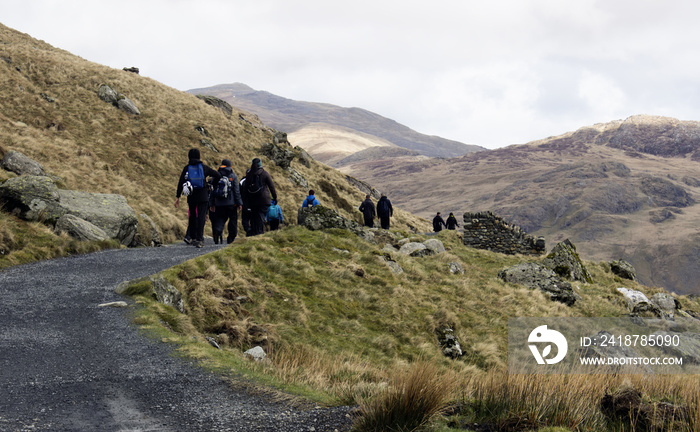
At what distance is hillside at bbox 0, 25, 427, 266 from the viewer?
82.4 ft

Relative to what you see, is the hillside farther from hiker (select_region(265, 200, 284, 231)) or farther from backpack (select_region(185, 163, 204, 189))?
hiker (select_region(265, 200, 284, 231))

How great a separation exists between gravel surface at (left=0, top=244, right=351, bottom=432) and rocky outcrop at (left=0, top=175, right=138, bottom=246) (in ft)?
20.9

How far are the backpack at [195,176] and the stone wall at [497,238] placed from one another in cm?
2345

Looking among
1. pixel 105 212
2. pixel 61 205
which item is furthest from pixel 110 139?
pixel 61 205

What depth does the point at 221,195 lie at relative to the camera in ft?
60.4

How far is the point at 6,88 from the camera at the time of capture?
36031mm

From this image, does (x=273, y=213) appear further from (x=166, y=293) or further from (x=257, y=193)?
(x=166, y=293)

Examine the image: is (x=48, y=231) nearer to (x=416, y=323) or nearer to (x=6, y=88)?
(x=416, y=323)

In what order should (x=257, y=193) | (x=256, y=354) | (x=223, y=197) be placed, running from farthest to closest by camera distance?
1. (x=257, y=193)
2. (x=223, y=197)
3. (x=256, y=354)

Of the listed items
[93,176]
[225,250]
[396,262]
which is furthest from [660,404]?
[93,176]

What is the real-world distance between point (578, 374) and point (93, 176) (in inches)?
1058

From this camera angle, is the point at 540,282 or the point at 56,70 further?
the point at 56,70

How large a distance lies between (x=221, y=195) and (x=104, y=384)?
483 inches

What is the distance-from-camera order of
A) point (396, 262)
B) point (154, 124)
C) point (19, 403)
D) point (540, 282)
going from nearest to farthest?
point (19, 403)
point (396, 262)
point (540, 282)
point (154, 124)
